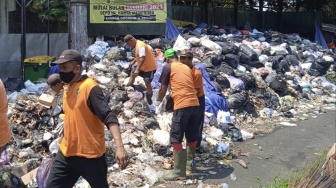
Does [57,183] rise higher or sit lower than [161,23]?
lower

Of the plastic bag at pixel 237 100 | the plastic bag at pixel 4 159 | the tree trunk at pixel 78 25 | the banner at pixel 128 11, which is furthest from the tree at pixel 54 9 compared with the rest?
the plastic bag at pixel 4 159

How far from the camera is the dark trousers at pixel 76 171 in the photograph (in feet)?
12.5

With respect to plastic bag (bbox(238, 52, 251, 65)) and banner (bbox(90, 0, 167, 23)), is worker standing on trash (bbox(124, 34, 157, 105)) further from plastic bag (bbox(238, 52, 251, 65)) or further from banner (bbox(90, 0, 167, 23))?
banner (bbox(90, 0, 167, 23))

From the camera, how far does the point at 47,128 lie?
7.33m

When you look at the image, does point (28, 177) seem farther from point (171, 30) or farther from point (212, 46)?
point (171, 30)

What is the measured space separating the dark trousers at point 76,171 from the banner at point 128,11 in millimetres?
9869

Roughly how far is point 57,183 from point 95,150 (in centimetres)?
43

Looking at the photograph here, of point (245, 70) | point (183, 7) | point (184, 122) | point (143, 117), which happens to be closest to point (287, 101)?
point (245, 70)

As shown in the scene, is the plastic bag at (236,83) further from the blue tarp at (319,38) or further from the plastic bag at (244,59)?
the blue tarp at (319,38)

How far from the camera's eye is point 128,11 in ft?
44.3

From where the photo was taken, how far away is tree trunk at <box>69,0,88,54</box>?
11710 millimetres

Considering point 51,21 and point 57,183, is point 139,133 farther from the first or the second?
point 51,21

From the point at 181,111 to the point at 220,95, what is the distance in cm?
386

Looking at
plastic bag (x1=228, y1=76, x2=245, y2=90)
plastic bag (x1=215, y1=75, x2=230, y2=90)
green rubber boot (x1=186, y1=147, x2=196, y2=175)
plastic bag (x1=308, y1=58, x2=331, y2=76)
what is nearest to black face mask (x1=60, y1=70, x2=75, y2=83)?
green rubber boot (x1=186, y1=147, x2=196, y2=175)
